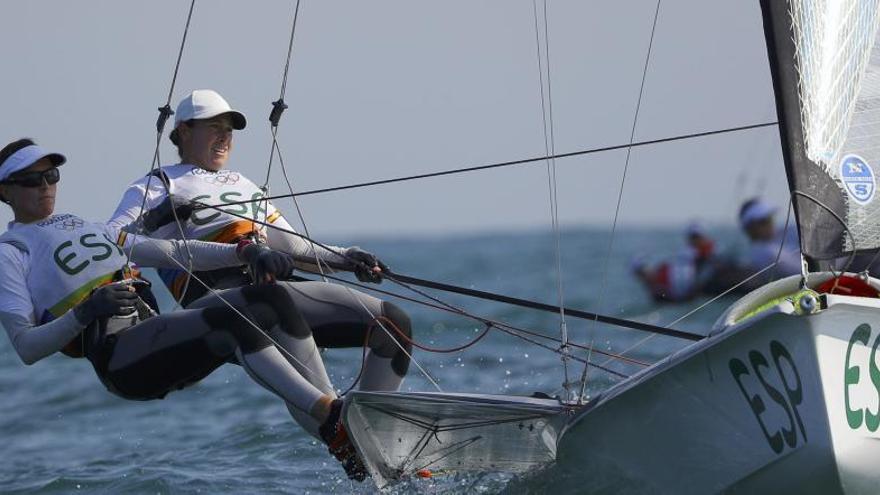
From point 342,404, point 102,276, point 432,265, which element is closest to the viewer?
point 342,404

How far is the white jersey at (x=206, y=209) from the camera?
173 inches

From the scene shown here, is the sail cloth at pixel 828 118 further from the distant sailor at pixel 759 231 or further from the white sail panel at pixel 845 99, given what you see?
the distant sailor at pixel 759 231

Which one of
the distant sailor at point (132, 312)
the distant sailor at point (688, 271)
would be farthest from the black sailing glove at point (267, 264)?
the distant sailor at point (688, 271)

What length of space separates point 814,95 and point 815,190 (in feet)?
0.74

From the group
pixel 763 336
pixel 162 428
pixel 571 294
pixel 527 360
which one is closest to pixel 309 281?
pixel 763 336

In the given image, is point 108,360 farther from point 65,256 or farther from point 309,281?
point 309,281

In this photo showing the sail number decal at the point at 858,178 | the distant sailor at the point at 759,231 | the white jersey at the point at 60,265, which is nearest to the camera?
the sail number decal at the point at 858,178

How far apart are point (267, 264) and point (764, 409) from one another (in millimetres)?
1479

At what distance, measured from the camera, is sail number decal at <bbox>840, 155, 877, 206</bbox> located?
348cm

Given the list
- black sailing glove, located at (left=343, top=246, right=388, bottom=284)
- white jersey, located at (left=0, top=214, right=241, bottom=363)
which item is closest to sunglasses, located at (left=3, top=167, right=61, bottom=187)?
white jersey, located at (left=0, top=214, right=241, bottom=363)

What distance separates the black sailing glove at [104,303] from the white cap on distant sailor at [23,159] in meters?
0.47

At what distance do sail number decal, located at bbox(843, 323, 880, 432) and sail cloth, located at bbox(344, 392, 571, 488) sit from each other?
2.49 feet

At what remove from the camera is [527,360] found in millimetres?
8414

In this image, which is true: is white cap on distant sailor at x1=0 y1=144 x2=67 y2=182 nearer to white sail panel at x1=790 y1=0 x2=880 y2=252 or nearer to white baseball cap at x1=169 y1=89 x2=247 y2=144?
white baseball cap at x1=169 y1=89 x2=247 y2=144
